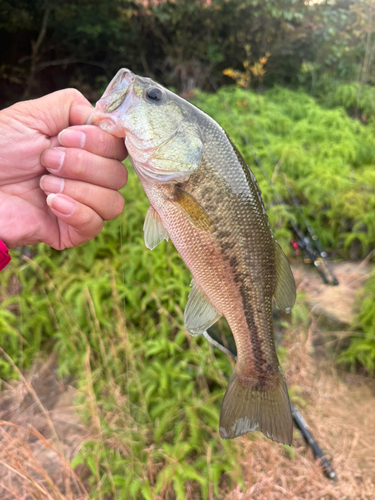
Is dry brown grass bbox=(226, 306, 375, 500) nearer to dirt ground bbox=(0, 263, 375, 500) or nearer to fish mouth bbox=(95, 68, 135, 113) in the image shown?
dirt ground bbox=(0, 263, 375, 500)

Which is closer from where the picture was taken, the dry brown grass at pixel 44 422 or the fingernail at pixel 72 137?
the fingernail at pixel 72 137

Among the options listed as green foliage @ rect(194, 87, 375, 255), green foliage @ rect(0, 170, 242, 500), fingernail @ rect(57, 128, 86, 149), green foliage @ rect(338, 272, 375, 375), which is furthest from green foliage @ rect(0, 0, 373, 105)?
fingernail @ rect(57, 128, 86, 149)

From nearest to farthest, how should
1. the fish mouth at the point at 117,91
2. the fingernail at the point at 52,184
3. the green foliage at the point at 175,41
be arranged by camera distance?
the fish mouth at the point at 117,91 → the fingernail at the point at 52,184 → the green foliage at the point at 175,41

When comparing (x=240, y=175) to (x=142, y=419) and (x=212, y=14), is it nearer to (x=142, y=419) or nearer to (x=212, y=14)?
(x=142, y=419)

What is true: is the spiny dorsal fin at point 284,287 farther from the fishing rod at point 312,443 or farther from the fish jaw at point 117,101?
the fishing rod at point 312,443

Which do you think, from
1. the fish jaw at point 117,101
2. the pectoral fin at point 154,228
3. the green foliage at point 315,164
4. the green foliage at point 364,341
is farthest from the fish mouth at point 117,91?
the green foliage at point 364,341

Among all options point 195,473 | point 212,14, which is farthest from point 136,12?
point 195,473

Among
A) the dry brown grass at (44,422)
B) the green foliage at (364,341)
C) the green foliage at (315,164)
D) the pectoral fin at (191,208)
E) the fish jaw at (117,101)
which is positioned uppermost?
the fish jaw at (117,101)
